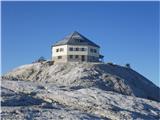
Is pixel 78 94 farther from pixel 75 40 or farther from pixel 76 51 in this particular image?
pixel 75 40

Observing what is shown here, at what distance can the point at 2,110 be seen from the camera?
7738 cm

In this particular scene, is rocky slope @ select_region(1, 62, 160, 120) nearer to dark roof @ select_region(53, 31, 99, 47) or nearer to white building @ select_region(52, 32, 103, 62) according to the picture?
white building @ select_region(52, 32, 103, 62)

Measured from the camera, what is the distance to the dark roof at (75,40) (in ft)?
442

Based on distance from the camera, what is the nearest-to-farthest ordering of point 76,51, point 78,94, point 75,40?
1. point 78,94
2. point 76,51
3. point 75,40

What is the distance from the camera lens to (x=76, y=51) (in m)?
134

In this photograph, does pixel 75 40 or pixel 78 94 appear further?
pixel 75 40

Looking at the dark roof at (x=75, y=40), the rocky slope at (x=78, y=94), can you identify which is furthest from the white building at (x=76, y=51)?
the rocky slope at (x=78, y=94)

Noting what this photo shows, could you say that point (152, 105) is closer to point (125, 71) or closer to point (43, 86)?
point (43, 86)

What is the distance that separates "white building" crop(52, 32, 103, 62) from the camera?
13312 cm

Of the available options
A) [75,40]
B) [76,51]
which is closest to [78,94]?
[76,51]

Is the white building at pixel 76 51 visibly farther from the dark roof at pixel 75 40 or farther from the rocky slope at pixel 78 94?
the rocky slope at pixel 78 94

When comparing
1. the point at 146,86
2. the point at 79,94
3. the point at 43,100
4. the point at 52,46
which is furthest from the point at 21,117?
the point at 52,46

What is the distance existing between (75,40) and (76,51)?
382 cm

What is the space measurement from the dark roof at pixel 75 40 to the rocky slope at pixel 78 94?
10.5m
